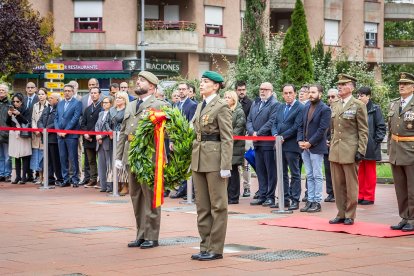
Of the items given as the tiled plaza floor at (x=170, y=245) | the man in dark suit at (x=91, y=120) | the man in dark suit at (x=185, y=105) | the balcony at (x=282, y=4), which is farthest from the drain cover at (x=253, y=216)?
the balcony at (x=282, y=4)

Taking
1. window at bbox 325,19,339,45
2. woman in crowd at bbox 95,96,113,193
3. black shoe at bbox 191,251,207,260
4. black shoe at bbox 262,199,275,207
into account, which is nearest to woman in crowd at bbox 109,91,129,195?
woman in crowd at bbox 95,96,113,193

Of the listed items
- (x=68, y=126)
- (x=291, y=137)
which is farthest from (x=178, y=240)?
(x=68, y=126)

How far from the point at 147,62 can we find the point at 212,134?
1786 inches

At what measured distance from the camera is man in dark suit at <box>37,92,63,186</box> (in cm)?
2206

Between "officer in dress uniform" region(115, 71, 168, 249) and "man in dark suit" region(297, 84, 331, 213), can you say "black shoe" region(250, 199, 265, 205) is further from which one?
"officer in dress uniform" region(115, 71, 168, 249)

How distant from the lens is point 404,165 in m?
13.7

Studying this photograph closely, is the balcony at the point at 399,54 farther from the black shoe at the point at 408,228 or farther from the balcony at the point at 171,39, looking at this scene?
the black shoe at the point at 408,228

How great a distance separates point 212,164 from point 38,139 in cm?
1186

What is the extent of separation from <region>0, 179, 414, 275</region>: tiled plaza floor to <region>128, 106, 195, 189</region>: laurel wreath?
3.07 feet

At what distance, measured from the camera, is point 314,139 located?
16.2 m

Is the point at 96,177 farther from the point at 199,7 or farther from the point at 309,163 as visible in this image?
Answer: the point at 199,7

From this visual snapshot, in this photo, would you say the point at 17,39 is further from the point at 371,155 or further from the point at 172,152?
the point at 172,152

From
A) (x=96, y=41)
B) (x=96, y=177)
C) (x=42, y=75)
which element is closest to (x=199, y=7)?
(x=96, y=41)

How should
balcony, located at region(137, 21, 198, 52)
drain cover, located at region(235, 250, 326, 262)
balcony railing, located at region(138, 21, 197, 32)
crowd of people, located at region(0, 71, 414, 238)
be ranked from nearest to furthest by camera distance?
drain cover, located at region(235, 250, 326, 262) < crowd of people, located at region(0, 71, 414, 238) < balcony, located at region(137, 21, 198, 52) < balcony railing, located at region(138, 21, 197, 32)
